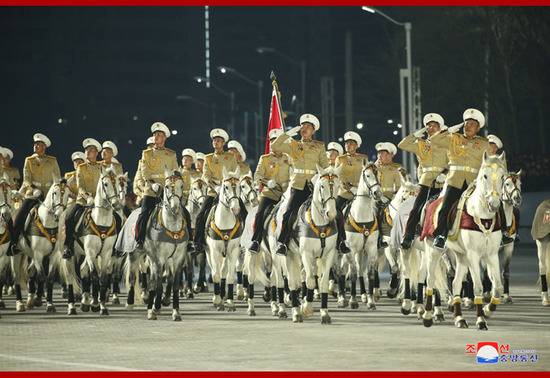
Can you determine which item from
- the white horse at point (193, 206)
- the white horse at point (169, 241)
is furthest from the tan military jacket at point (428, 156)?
the white horse at point (193, 206)

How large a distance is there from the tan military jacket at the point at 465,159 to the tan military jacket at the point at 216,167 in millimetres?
6400

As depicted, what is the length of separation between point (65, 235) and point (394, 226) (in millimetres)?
6058

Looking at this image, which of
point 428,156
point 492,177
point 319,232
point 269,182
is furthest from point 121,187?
point 492,177

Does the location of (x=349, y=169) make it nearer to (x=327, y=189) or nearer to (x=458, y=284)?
(x=327, y=189)

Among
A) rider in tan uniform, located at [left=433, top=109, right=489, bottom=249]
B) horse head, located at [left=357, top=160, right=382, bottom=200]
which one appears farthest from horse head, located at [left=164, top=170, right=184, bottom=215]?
rider in tan uniform, located at [left=433, top=109, right=489, bottom=249]

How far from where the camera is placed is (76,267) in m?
27.9

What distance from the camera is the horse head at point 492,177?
850 inches

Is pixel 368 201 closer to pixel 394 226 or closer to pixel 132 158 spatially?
pixel 394 226

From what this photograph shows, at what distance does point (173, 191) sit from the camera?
24.4 m

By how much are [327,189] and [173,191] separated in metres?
2.72

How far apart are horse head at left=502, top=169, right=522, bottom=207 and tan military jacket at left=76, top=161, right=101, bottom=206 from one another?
24.4ft

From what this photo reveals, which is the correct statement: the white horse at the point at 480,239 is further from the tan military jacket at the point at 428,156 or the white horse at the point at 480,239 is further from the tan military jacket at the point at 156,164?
the tan military jacket at the point at 156,164

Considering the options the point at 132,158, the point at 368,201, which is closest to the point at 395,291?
the point at 368,201

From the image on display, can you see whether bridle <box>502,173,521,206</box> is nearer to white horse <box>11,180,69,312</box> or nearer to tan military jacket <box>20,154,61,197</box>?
white horse <box>11,180,69,312</box>
